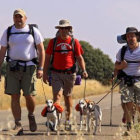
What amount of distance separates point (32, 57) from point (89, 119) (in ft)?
4.95

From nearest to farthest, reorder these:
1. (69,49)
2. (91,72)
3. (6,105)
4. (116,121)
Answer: (69,49), (116,121), (6,105), (91,72)

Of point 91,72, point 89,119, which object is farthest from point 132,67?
point 91,72

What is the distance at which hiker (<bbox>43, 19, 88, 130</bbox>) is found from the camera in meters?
11.8

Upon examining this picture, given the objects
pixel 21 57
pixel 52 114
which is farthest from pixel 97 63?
pixel 21 57

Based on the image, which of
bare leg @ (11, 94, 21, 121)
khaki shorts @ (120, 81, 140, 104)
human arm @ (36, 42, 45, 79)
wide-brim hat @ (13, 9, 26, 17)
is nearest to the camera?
wide-brim hat @ (13, 9, 26, 17)

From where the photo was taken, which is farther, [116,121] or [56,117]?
[116,121]

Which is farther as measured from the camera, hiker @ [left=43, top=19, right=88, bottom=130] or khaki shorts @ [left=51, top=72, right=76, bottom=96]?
khaki shorts @ [left=51, top=72, right=76, bottom=96]

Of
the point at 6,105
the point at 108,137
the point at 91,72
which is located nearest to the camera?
the point at 108,137

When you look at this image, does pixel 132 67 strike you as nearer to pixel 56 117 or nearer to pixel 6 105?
pixel 56 117

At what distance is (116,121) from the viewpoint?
15.5 meters

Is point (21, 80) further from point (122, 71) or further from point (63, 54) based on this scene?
point (122, 71)

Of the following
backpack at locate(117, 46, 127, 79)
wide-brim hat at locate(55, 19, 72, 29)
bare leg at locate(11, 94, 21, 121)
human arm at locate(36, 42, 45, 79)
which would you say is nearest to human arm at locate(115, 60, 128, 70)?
backpack at locate(117, 46, 127, 79)

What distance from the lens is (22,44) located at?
1090cm

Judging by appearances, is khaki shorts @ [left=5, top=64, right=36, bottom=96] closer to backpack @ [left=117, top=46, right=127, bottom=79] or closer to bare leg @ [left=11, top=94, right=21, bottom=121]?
bare leg @ [left=11, top=94, right=21, bottom=121]
